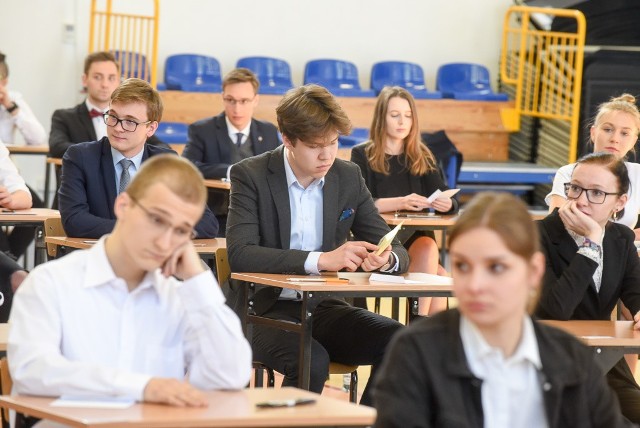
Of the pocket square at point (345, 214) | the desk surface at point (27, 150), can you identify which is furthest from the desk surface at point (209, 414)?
the desk surface at point (27, 150)

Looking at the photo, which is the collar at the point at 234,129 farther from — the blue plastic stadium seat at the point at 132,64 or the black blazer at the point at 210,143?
the blue plastic stadium seat at the point at 132,64

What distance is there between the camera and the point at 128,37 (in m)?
10.5

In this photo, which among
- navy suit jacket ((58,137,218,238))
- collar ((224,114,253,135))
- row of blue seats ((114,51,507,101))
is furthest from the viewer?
row of blue seats ((114,51,507,101))

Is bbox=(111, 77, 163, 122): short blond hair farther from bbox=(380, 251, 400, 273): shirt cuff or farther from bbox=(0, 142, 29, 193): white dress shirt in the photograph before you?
bbox=(380, 251, 400, 273): shirt cuff

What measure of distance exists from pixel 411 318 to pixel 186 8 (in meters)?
7.44

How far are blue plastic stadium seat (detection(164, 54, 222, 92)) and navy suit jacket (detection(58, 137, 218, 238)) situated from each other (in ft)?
19.5

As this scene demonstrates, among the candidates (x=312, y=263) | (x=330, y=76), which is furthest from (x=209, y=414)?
(x=330, y=76)

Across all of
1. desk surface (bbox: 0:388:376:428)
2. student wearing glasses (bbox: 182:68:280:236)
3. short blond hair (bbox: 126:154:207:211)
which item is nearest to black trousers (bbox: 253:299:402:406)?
desk surface (bbox: 0:388:376:428)

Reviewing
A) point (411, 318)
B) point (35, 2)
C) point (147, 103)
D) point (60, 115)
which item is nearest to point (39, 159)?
point (35, 2)

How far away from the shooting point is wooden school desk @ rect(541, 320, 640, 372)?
3.15m

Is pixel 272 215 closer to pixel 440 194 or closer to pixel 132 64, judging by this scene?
pixel 440 194

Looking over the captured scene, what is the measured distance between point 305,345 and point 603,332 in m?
0.95

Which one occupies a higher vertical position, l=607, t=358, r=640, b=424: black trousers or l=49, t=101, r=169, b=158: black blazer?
l=49, t=101, r=169, b=158: black blazer

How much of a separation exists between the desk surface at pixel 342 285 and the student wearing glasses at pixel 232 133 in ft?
10.4
